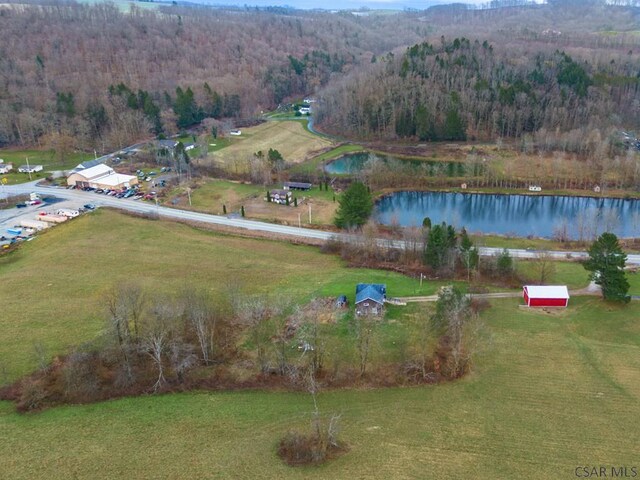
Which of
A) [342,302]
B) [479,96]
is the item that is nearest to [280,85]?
[479,96]

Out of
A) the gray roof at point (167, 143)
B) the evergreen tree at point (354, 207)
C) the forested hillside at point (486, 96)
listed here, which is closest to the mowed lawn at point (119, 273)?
the evergreen tree at point (354, 207)

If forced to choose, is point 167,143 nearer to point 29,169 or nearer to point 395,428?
point 29,169

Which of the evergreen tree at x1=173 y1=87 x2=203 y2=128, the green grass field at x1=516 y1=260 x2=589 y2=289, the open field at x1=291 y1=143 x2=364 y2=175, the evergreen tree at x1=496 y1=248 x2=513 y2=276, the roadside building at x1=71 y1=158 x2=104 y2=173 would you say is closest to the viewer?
the green grass field at x1=516 y1=260 x2=589 y2=289

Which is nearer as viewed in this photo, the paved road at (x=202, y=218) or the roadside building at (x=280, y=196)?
the paved road at (x=202, y=218)

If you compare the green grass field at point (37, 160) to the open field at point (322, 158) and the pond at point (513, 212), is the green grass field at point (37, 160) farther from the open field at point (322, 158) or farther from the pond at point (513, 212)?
the pond at point (513, 212)

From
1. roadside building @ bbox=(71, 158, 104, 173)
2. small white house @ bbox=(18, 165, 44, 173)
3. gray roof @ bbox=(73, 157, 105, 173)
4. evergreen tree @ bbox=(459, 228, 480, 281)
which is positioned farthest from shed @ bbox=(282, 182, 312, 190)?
small white house @ bbox=(18, 165, 44, 173)

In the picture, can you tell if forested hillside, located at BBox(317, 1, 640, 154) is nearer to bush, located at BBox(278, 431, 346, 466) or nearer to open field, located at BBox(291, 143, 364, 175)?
open field, located at BBox(291, 143, 364, 175)
